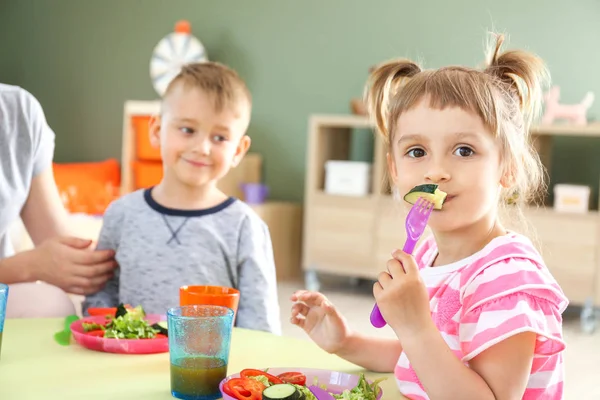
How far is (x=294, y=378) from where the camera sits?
104 centimetres

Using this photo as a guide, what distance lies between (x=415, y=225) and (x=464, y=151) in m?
0.15

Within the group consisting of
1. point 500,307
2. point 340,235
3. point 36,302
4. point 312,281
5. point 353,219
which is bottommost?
point 312,281

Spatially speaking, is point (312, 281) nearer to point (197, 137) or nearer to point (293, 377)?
point (197, 137)

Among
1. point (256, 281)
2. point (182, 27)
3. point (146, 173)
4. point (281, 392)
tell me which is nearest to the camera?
point (281, 392)

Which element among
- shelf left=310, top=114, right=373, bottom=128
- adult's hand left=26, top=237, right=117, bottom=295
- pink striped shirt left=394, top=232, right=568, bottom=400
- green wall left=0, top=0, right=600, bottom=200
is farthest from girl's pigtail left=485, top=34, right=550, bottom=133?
green wall left=0, top=0, right=600, bottom=200

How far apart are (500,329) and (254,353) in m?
0.41

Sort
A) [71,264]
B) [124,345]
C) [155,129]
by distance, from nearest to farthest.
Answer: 1. [124,345]
2. [71,264]
3. [155,129]

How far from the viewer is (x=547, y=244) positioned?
408 cm

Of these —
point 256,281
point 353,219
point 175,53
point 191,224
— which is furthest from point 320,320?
point 175,53

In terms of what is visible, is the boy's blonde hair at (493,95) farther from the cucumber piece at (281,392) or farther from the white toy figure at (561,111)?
the white toy figure at (561,111)

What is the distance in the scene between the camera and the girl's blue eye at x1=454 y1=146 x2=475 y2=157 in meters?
1.08

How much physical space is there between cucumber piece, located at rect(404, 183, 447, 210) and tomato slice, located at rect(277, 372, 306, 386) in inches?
10.3

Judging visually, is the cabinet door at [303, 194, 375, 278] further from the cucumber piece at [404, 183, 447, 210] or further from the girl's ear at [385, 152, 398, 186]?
the cucumber piece at [404, 183, 447, 210]

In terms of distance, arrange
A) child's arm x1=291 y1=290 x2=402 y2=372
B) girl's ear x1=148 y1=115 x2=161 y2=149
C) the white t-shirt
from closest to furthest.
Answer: child's arm x1=291 y1=290 x2=402 y2=372 → the white t-shirt → girl's ear x1=148 y1=115 x2=161 y2=149
